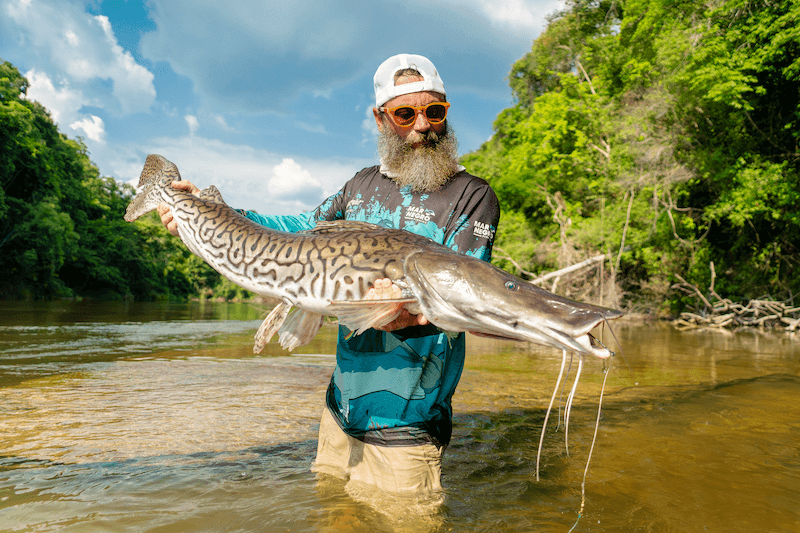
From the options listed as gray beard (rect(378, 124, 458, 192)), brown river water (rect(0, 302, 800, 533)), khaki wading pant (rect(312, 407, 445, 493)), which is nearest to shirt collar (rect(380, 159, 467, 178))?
gray beard (rect(378, 124, 458, 192))

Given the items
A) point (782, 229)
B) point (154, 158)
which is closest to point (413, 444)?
point (154, 158)

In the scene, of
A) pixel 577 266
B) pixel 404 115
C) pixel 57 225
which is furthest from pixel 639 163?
pixel 57 225

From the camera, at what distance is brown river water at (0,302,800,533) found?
2.82m

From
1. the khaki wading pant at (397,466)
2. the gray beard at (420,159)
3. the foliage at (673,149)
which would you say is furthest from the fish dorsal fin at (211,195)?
the foliage at (673,149)

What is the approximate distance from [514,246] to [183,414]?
21.0 metres

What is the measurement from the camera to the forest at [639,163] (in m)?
15.4

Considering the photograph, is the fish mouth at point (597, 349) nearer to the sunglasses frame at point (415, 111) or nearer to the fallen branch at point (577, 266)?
the sunglasses frame at point (415, 111)

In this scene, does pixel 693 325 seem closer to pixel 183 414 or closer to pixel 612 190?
pixel 612 190

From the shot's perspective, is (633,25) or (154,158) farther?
(633,25)

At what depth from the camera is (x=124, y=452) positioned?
12.7 ft

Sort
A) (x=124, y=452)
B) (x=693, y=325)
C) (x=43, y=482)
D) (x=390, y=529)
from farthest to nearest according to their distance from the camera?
1. (x=693, y=325)
2. (x=124, y=452)
3. (x=43, y=482)
4. (x=390, y=529)

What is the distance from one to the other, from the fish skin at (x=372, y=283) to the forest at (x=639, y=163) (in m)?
16.9

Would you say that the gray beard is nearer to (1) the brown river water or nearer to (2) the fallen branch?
(1) the brown river water

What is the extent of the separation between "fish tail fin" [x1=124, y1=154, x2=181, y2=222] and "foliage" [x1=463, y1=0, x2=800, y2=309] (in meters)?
16.9
